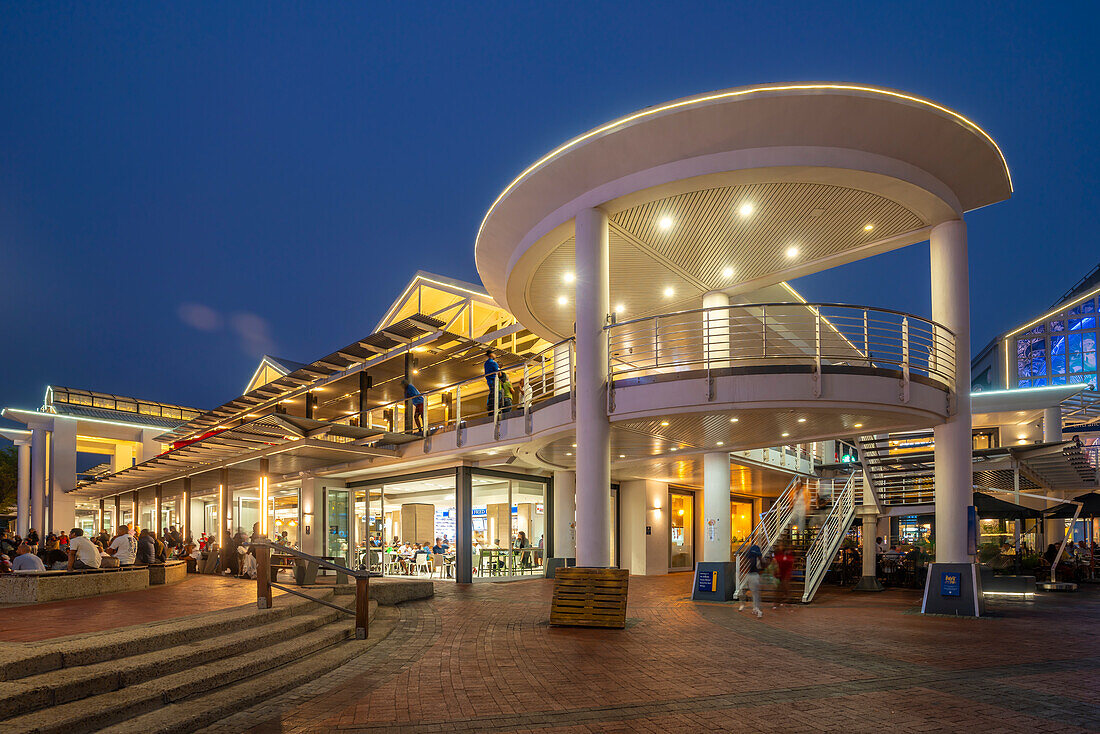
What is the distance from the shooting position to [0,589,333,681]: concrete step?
5941mm

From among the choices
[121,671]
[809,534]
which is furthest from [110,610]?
[809,534]

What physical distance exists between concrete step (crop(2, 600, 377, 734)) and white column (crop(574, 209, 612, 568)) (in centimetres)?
506

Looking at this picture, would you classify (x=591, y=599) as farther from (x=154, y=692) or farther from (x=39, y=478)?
(x=39, y=478)

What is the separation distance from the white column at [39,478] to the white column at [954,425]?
39.4 meters

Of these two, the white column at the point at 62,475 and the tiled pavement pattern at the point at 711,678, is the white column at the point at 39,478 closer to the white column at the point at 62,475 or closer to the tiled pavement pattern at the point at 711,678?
the white column at the point at 62,475

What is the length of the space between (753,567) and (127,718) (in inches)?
393

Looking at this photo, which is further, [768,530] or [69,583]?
[768,530]

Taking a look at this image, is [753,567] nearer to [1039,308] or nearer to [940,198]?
[940,198]

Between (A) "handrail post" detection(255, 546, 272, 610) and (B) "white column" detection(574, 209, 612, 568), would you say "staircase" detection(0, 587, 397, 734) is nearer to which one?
(A) "handrail post" detection(255, 546, 272, 610)

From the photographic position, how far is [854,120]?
11.4m

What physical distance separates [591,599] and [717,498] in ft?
23.3

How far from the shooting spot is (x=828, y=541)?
16.7m

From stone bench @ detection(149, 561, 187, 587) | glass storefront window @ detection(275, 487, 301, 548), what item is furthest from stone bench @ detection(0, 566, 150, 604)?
glass storefront window @ detection(275, 487, 301, 548)

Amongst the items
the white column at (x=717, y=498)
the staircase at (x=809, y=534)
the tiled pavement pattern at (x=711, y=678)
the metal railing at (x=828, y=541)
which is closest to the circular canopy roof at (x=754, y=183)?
the white column at (x=717, y=498)
